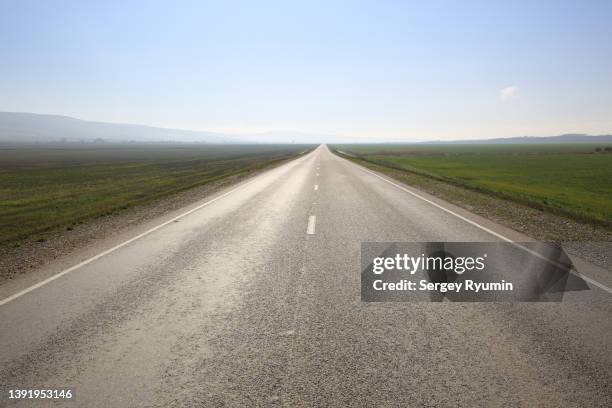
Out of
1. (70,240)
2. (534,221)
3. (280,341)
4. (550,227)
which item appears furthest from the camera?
(534,221)

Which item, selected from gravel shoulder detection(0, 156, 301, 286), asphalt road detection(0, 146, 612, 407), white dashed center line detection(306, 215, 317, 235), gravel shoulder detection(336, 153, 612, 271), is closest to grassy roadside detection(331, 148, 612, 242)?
gravel shoulder detection(336, 153, 612, 271)

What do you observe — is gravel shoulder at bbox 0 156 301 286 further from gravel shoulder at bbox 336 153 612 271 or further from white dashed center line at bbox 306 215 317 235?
gravel shoulder at bbox 336 153 612 271

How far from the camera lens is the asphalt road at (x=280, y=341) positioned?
3.07m

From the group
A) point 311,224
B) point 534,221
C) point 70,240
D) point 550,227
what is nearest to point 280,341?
point 311,224

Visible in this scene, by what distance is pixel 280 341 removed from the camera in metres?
3.90

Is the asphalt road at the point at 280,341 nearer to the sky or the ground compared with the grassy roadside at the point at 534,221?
nearer to the ground

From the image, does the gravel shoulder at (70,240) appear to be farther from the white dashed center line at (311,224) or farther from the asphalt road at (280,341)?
the white dashed center line at (311,224)

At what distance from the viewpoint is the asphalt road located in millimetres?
3072

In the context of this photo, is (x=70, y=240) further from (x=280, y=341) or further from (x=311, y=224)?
(x=280, y=341)

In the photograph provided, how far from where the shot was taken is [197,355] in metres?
3.67

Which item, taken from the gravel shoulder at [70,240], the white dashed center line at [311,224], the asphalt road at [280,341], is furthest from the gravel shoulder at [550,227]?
the gravel shoulder at [70,240]

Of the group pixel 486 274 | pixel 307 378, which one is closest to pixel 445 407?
pixel 307 378

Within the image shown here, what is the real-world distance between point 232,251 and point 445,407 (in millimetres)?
5323

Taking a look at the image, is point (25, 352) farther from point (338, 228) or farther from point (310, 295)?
point (338, 228)
